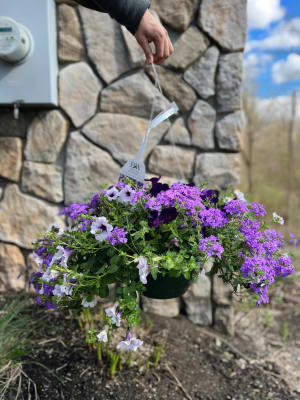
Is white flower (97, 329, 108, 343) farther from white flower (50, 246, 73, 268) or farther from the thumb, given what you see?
the thumb

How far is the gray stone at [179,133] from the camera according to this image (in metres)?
2.09

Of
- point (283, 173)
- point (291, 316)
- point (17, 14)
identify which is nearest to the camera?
point (17, 14)

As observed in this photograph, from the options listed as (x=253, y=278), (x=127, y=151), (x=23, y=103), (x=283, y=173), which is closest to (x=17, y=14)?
(x=23, y=103)

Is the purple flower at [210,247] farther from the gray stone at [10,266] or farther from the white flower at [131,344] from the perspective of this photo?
the gray stone at [10,266]

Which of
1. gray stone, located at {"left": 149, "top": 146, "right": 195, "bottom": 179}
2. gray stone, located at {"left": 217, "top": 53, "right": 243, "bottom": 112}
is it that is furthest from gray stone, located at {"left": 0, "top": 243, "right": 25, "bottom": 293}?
gray stone, located at {"left": 217, "top": 53, "right": 243, "bottom": 112}

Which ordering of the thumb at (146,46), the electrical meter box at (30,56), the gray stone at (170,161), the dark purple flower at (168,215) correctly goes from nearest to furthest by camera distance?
the dark purple flower at (168,215) → the thumb at (146,46) → the electrical meter box at (30,56) → the gray stone at (170,161)

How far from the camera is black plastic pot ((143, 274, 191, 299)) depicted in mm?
1199

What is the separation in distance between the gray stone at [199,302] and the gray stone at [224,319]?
0.18 ft

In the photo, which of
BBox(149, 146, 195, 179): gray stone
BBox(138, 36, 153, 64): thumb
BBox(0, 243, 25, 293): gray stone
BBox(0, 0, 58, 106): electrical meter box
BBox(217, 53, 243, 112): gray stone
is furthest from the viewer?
BBox(0, 243, 25, 293): gray stone

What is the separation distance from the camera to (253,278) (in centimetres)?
113

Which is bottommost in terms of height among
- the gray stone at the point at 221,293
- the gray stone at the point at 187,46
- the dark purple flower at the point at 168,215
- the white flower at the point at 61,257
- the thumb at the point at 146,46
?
the gray stone at the point at 221,293

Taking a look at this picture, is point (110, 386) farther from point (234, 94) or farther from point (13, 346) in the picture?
point (234, 94)

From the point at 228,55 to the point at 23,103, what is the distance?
51.1 inches

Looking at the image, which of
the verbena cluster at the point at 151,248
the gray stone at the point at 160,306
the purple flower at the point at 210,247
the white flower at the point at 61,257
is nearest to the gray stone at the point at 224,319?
the gray stone at the point at 160,306
